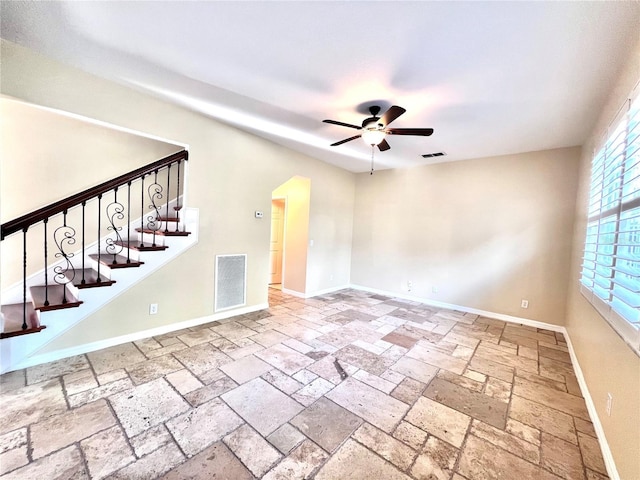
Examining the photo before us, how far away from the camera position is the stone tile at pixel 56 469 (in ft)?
4.72

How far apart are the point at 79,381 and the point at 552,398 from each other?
4.16m

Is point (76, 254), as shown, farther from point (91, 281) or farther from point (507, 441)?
point (507, 441)

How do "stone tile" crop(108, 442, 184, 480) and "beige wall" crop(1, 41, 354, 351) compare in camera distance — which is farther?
"beige wall" crop(1, 41, 354, 351)

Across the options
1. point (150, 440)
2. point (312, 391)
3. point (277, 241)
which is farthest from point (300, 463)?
point (277, 241)

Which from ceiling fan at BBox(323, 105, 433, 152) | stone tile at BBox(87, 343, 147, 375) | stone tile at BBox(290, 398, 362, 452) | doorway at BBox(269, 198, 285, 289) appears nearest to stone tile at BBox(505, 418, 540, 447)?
stone tile at BBox(290, 398, 362, 452)

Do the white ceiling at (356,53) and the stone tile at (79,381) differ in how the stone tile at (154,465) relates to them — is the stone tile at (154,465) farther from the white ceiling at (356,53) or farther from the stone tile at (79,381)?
the white ceiling at (356,53)

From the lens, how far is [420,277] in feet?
17.3

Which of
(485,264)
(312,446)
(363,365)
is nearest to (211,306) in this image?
(363,365)

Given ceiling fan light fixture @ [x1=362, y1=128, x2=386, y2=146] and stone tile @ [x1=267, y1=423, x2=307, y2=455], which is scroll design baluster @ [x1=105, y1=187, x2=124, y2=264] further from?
ceiling fan light fixture @ [x1=362, y1=128, x2=386, y2=146]

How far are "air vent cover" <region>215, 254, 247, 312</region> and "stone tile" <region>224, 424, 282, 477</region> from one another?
89.4 inches

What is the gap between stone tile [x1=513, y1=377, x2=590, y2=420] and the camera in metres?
2.18

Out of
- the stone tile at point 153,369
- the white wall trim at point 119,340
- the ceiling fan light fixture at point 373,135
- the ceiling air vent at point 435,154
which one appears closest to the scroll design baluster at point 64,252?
the white wall trim at point 119,340

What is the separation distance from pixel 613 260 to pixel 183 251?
4213 millimetres

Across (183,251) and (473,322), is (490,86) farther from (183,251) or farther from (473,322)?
(183,251)
